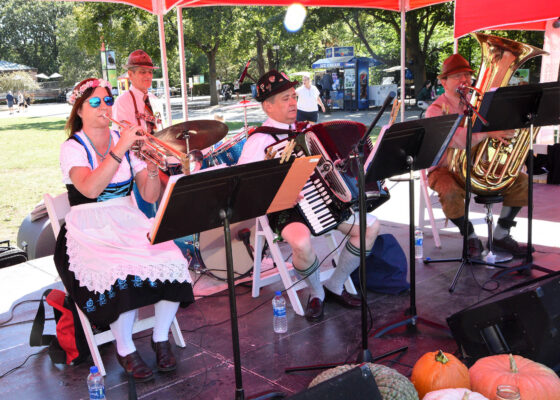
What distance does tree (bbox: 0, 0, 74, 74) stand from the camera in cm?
5797

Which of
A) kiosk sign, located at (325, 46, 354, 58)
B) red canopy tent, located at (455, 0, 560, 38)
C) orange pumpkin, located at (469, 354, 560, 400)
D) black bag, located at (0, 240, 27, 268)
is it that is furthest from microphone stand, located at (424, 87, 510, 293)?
kiosk sign, located at (325, 46, 354, 58)

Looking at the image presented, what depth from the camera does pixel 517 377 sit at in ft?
7.58

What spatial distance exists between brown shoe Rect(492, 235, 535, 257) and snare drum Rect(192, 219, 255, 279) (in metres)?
2.35

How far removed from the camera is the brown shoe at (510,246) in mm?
5230

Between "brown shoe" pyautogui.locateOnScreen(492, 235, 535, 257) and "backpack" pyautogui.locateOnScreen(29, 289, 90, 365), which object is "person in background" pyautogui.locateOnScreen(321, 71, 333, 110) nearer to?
"brown shoe" pyautogui.locateOnScreen(492, 235, 535, 257)

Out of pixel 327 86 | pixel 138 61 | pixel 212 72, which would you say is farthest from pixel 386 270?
pixel 212 72

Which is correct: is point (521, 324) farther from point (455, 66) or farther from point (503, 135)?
point (455, 66)

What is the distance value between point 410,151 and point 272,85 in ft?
3.65

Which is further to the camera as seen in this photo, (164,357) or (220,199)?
(164,357)

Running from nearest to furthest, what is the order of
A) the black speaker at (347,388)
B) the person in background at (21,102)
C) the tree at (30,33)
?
the black speaker at (347,388), the person in background at (21,102), the tree at (30,33)

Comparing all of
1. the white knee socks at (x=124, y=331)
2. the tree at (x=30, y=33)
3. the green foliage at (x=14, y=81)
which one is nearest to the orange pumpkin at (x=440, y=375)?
the white knee socks at (x=124, y=331)

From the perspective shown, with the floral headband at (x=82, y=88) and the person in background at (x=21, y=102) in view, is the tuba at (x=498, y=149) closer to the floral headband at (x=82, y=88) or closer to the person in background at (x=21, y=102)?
the floral headband at (x=82, y=88)

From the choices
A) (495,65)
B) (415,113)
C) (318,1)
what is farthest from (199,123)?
(415,113)

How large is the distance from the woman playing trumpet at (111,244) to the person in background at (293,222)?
0.81 m
